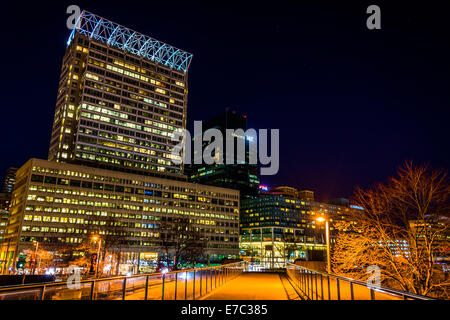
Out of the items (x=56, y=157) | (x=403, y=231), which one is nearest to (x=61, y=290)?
(x=403, y=231)

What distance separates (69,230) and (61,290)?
116169mm

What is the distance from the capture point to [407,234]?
2059cm

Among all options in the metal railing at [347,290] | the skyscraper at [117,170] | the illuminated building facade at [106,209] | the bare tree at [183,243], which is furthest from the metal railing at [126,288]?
the skyscraper at [117,170]

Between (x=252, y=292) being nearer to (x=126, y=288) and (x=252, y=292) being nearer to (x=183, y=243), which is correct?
(x=126, y=288)

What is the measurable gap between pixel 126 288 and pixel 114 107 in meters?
141

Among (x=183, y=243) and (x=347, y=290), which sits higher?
(x=347, y=290)

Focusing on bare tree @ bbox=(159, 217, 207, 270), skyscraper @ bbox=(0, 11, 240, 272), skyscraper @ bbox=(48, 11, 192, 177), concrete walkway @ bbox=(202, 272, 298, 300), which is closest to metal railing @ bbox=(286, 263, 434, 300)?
concrete walkway @ bbox=(202, 272, 298, 300)

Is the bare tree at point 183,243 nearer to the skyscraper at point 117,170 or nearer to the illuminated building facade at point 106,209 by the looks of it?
the skyscraper at point 117,170

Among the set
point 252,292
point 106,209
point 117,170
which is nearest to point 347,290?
point 252,292

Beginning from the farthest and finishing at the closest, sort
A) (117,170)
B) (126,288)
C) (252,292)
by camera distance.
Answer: (117,170)
(252,292)
(126,288)

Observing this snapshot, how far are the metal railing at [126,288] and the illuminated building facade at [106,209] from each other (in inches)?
2933

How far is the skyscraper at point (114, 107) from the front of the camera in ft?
443

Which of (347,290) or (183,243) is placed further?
(183,243)
